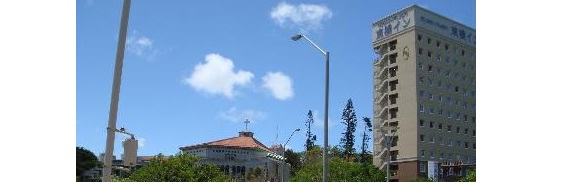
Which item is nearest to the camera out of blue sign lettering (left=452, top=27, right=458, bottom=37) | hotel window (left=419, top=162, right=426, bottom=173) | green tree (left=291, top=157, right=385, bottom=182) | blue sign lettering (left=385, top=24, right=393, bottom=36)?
green tree (left=291, top=157, right=385, bottom=182)

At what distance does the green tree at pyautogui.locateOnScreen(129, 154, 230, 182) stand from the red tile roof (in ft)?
156

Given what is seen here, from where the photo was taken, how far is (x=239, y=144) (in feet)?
279

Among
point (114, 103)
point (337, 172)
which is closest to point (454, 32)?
point (337, 172)

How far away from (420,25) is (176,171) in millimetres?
38911

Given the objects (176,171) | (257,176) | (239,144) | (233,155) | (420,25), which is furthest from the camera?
(239,144)

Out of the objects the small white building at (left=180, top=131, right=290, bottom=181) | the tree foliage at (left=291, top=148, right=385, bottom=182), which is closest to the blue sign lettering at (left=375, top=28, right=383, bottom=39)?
the small white building at (left=180, top=131, right=290, bottom=181)

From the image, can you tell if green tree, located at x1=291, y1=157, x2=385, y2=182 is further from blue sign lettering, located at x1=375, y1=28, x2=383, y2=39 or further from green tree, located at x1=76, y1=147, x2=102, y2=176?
blue sign lettering, located at x1=375, y1=28, x2=383, y2=39

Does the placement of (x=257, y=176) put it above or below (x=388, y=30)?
below

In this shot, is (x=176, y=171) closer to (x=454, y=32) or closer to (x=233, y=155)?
(x=454, y=32)

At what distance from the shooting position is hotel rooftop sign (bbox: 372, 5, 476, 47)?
6600 centimetres

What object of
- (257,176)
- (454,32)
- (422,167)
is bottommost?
(257,176)

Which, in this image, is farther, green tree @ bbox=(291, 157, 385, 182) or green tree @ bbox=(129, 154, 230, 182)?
green tree @ bbox=(291, 157, 385, 182)
